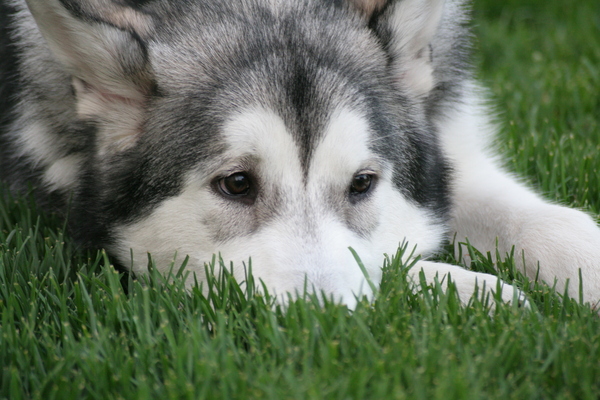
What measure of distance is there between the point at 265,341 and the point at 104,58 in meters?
1.35

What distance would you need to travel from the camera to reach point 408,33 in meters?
3.26

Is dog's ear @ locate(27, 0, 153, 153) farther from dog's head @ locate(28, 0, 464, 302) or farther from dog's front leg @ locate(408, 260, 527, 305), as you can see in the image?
dog's front leg @ locate(408, 260, 527, 305)

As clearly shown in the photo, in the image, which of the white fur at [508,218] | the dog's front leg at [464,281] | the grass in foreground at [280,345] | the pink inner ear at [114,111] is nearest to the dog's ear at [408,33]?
the white fur at [508,218]

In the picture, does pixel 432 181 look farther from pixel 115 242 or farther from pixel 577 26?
pixel 577 26

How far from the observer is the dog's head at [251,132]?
2746 mm

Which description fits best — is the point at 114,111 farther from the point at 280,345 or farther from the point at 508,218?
the point at 508,218

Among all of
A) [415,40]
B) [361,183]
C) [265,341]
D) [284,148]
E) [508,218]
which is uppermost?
[415,40]

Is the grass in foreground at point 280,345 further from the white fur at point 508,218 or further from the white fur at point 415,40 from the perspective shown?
the white fur at point 415,40

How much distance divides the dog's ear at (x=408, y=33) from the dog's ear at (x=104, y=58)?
1.03m

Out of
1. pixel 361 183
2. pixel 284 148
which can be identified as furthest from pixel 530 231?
pixel 284 148

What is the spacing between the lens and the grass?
7.02 ft

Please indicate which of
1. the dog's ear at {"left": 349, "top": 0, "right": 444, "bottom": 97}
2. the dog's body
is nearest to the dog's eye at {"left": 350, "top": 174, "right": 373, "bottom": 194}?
the dog's body

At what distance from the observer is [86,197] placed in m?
3.20

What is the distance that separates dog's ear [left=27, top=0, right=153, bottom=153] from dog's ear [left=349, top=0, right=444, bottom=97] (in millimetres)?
1031
